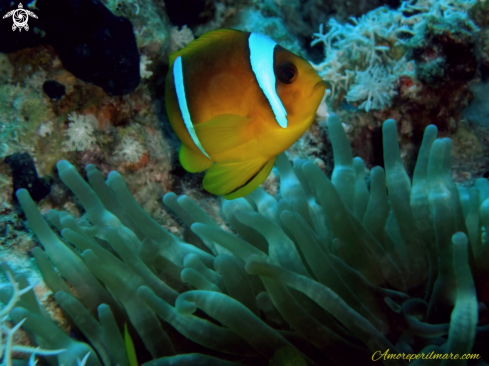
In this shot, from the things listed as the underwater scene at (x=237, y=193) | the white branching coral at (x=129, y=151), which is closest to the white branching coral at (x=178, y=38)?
the underwater scene at (x=237, y=193)

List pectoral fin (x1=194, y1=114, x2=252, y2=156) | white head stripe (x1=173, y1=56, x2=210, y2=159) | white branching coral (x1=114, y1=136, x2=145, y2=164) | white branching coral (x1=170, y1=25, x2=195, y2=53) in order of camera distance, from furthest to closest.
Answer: white branching coral (x1=170, y1=25, x2=195, y2=53) → white branching coral (x1=114, y1=136, x2=145, y2=164) → white head stripe (x1=173, y1=56, x2=210, y2=159) → pectoral fin (x1=194, y1=114, x2=252, y2=156)

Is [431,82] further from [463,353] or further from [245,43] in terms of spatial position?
[463,353]

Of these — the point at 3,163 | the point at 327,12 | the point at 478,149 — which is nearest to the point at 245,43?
the point at 3,163

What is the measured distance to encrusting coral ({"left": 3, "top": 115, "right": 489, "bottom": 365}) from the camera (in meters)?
1.16

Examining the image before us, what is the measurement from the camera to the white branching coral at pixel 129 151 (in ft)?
6.69

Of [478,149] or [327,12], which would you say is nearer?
[478,149]

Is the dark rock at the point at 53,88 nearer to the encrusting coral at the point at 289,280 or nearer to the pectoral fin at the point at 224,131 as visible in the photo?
the encrusting coral at the point at 289,280

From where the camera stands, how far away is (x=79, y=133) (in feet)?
6.38

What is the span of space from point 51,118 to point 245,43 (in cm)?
129

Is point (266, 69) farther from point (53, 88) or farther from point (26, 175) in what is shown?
point (26, 175)

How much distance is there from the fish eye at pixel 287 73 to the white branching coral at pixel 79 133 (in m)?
1.27

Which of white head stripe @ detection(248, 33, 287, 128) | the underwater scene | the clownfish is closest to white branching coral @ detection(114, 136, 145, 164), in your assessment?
the underwater scene

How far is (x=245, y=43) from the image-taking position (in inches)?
50.3

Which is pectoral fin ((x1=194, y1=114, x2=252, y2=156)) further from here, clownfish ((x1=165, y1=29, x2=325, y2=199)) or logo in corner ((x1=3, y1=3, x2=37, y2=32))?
logo in corner ((x1=3, y1=3, x2=37, y2=32))
